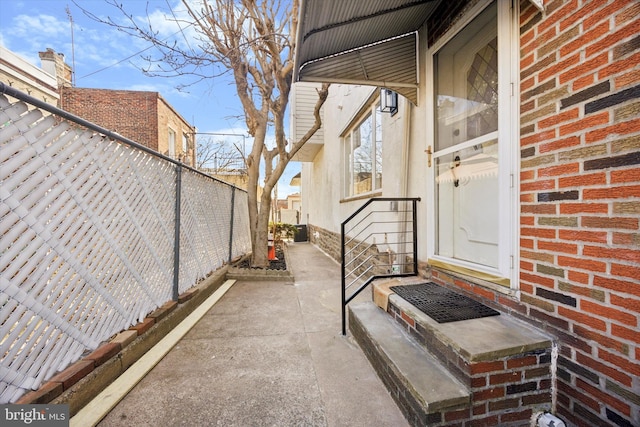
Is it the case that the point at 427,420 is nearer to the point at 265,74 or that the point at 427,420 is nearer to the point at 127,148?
the point at 127,148

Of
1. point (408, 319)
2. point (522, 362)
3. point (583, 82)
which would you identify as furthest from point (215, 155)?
point (522, 362)

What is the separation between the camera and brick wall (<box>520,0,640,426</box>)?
122 cm

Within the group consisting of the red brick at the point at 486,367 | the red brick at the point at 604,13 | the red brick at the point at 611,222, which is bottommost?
the red brick at the point at 486,367

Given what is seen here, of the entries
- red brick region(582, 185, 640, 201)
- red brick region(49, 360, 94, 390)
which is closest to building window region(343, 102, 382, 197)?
red brick region(582, 185, 640, 201)

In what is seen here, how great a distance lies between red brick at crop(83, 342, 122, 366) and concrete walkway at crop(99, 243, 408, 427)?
0.94 ft

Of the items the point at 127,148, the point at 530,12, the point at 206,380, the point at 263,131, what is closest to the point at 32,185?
the point at 127,148

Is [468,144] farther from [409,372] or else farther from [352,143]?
[352,143]

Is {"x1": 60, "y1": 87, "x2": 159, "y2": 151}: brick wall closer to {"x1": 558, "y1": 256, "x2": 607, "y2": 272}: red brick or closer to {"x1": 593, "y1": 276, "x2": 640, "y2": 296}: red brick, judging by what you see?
{"x1": 558, "y1": 256, "x2": 607, "y2": 272}: red brick

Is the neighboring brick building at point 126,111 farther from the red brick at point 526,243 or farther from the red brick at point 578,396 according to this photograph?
the red brick at point 578,396

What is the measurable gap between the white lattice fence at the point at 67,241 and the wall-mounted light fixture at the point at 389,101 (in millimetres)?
2765

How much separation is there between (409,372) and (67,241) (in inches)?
83.7

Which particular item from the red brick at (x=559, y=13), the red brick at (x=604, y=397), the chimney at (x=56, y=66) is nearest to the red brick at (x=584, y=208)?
the red brick at (x=604, y=397)

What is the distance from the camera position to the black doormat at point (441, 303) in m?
1.89

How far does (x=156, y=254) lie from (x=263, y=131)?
3.28m
